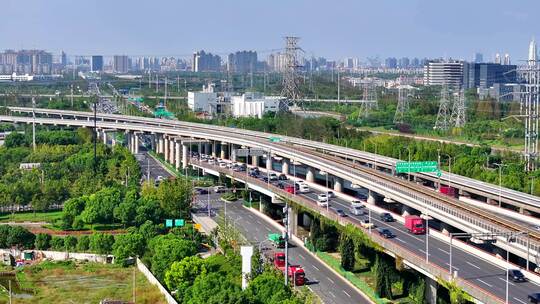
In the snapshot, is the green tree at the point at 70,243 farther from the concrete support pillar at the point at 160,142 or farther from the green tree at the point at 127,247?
the concrete support pillar at the point at 160,142

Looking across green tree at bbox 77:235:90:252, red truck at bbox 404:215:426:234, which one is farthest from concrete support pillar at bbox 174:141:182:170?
red truck at bbox 404:215:426:234

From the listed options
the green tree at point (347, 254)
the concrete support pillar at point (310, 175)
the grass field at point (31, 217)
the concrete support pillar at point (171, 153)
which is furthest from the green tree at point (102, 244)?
the concrete support pillar at point (171, 153)

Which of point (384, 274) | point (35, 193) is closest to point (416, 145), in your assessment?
point (35, 193)

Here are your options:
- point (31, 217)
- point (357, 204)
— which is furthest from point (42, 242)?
point (357, 204)

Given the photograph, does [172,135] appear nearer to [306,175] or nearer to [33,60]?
[306,175]

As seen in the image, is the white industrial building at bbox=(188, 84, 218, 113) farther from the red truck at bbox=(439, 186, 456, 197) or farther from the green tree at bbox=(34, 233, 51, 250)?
the green tree at bbox=(34, 233, 51, 250)

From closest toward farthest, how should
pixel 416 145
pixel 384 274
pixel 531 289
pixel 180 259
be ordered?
pixel 531 289, pixel 384 274, pixel 180 259, pixel 416 145
